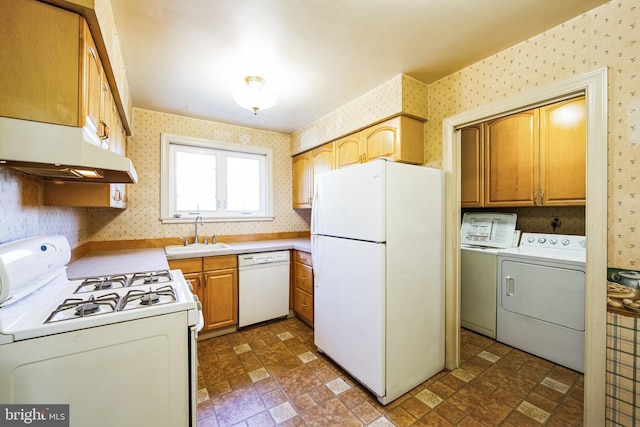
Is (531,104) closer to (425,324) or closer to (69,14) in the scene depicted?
(425,324)

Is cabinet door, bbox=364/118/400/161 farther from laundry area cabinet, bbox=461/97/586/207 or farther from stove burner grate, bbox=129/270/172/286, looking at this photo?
stove burner grate, bbox=129/270/172/286

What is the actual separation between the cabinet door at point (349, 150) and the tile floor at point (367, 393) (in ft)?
6.25

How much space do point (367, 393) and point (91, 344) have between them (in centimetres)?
169

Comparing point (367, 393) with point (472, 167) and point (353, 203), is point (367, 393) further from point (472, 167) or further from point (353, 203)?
point (472, 167)

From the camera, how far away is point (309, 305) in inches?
115

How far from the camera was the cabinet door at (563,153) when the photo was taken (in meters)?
2.31

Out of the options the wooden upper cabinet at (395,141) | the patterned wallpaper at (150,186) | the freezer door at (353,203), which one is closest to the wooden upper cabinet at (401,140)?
the wooden upper cabinet at (395,141)

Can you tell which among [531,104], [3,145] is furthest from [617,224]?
[3,145]

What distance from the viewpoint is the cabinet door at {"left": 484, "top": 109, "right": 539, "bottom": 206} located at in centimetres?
260

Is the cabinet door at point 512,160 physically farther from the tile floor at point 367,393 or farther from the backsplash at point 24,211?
the backsplash at point 24,211

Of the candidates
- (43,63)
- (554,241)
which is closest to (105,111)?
(43,63)

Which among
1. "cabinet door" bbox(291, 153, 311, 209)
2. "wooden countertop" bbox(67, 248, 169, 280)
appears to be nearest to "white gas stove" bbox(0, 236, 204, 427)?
"wooden countertop" bbox(67, 248, 169, 280)

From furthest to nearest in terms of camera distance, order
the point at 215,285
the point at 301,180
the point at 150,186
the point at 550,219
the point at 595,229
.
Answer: the point at 301,180, the point at 150,186, the point at 550,219, the point at 215,285, the point at 595,229

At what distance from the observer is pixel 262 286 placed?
297 centimetres
